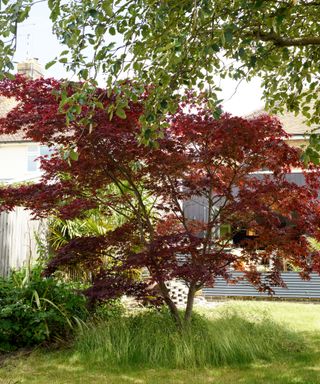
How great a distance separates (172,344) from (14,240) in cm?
562

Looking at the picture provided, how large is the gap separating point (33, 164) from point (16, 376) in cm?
2157

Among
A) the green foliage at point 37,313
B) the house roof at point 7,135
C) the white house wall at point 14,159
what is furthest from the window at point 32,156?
the green foliage at point 37,313

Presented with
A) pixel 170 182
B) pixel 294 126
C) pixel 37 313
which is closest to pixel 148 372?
pixel 37 313

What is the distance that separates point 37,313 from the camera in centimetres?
729

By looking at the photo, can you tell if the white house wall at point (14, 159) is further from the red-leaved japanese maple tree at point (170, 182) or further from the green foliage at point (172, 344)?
the green foliage at point (172, 344)

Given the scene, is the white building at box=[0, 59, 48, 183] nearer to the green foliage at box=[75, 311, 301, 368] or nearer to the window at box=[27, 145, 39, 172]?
the window at box=[27, 145, 39, 172]

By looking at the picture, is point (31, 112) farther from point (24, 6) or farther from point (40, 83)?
point (24, 6)

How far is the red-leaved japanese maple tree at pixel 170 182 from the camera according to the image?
649cm

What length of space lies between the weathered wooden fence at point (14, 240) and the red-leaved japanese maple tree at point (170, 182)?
3.62m

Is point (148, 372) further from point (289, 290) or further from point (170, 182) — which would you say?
point (289, 290)

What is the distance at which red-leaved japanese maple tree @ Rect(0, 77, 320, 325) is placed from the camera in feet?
21.3

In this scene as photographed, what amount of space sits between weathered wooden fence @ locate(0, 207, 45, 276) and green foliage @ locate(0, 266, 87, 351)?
7.68ft

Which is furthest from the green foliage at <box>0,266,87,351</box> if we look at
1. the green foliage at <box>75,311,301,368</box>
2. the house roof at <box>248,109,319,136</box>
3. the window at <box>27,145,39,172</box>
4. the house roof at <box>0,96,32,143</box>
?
the window at <box>27,145,39,172</box>

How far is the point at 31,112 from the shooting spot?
6.54 m
